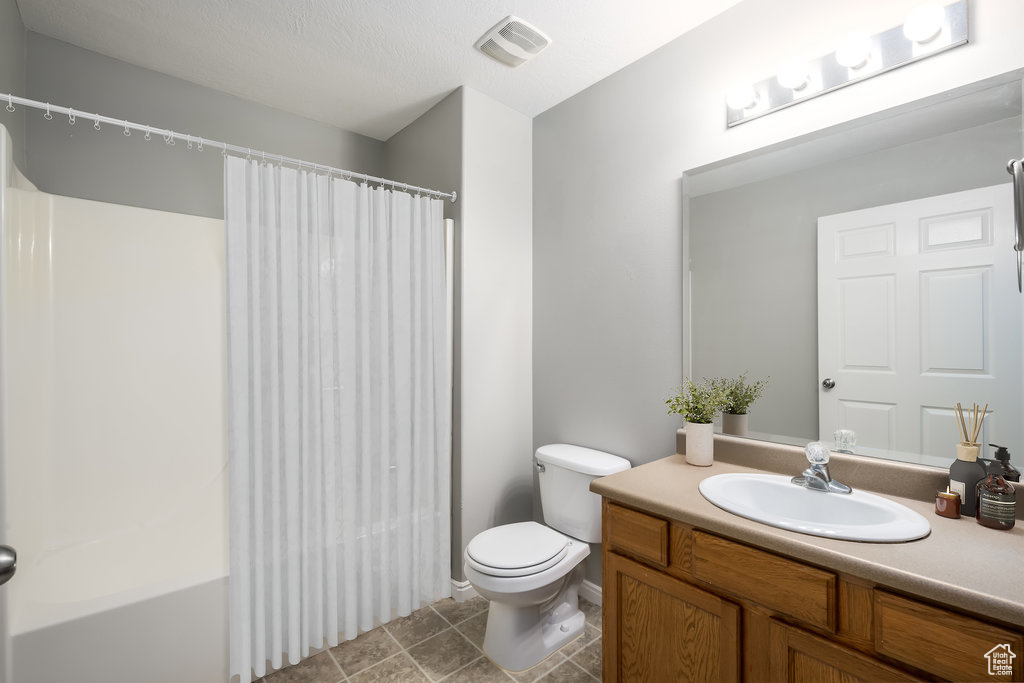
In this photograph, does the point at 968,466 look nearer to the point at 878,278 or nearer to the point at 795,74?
the point at 878,278

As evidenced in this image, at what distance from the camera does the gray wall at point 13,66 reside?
1.60 m

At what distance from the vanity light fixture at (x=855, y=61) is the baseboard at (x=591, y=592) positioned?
2.12 meters

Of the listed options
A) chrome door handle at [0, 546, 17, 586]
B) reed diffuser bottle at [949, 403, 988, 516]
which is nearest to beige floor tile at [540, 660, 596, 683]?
reed diffuser bottle at [949, 403, 988, 516]

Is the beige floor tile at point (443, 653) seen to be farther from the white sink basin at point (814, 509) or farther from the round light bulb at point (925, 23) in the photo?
the round light bulb at point (925, 23)

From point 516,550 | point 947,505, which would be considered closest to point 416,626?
point 516,550

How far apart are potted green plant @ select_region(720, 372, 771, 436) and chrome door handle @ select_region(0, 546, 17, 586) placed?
189 cm

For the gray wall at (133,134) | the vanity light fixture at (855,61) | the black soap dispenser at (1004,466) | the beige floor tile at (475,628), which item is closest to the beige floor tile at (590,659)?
the beige floor tile at (475,628)

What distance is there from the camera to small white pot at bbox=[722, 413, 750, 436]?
1692mm

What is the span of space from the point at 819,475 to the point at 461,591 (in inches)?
66.3

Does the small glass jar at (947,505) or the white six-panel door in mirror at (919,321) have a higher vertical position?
the white six-panel door in mirror at (919,321)

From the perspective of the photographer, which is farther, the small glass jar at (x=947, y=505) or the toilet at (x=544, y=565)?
the toilet at (x=544, y=565)

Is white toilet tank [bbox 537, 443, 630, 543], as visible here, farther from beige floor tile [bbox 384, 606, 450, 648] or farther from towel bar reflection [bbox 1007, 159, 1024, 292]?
towel bar reflection [bbox 1007, 159, 1024, 292]

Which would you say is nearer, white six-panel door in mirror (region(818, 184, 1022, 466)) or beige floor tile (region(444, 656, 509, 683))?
white six-panel door in mirror (region(818, 184, 1022, 466))

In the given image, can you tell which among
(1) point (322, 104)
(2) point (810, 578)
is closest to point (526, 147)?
(1) point (322, 104)
